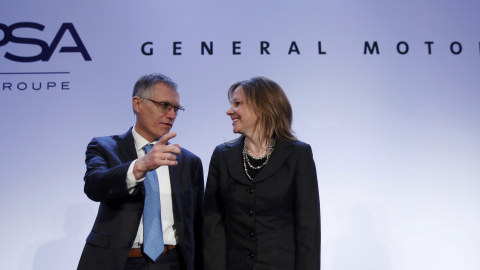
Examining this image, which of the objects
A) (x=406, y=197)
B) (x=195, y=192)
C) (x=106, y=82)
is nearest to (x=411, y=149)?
(x=406, y=197)

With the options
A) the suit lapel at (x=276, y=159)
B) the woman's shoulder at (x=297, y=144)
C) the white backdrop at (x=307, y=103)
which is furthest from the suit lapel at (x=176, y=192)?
the white backdrop at (x=307, y=103)

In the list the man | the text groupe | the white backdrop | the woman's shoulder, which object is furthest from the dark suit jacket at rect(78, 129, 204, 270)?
the text groupe

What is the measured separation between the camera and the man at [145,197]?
6.28 feet

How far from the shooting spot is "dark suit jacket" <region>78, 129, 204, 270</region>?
1926 mm

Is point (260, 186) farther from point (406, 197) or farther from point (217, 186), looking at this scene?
point (406, 197)

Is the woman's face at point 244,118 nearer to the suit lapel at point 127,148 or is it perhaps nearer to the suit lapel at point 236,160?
the suit lapel at point 236,160

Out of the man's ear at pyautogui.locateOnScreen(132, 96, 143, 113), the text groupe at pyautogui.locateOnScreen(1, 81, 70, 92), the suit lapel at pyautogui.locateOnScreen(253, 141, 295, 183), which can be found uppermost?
the text groupe at pyautogui.locateOnScreen(1, 81, 70, 92)

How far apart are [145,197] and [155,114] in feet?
1.37

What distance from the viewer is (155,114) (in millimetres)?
2311

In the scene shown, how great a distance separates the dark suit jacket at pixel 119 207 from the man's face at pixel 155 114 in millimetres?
84

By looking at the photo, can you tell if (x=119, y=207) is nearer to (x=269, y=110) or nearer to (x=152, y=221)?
(x=152, y=221)

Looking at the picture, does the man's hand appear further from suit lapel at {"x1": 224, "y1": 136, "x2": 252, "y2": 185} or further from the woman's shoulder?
the woman's shoulder

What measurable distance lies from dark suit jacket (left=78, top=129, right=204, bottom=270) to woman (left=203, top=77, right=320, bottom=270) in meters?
0.15

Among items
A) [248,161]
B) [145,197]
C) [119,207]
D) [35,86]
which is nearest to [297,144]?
[248,161]
